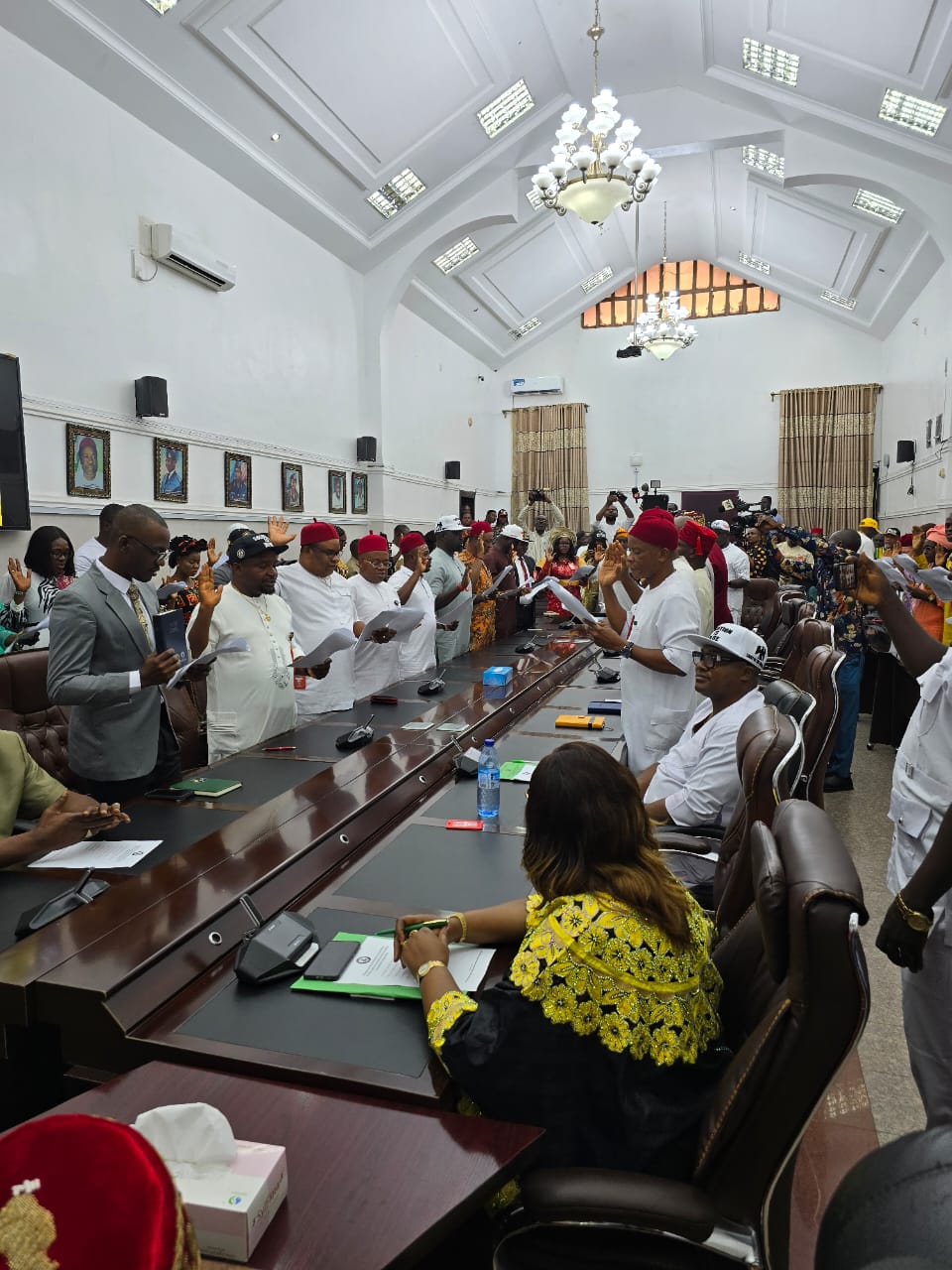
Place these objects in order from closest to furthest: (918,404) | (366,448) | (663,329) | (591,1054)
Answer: (591,1054) < (366,448) < (918,404) < (663,329)

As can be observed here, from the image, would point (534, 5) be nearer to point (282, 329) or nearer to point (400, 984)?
point (282, 329)

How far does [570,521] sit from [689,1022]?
43.9 feet

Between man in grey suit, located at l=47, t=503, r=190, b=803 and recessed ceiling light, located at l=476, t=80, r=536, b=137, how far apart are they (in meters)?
7.68

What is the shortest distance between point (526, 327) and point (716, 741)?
1278 cm

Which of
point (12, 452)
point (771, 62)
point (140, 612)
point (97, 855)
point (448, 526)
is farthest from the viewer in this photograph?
point (771, 62)

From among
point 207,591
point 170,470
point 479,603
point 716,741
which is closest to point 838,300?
point 479,603

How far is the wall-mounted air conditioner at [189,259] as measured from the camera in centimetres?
590

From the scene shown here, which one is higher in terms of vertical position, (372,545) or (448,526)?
(448,526)

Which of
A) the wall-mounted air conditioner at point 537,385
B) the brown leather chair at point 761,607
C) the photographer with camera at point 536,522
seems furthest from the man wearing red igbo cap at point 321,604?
the wall-mounted air conditioner at point 537,385

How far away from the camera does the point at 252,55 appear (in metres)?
5.90

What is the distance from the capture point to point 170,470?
20.6 ft

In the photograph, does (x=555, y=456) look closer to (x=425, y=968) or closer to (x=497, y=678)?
(x=497, y=678)

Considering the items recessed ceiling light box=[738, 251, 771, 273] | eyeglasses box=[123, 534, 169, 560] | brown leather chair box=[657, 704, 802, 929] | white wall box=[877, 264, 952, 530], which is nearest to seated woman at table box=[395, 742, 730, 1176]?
brown leather chair box=[657, 704, 802, 929]

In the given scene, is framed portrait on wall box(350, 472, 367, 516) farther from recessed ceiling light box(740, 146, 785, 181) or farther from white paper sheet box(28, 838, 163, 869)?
white paper sheet box(28, 838, 163, 869)
